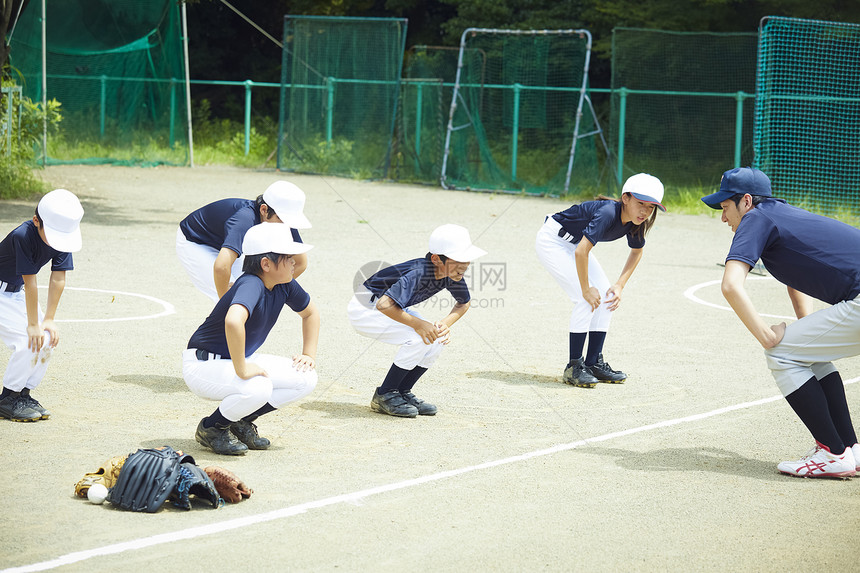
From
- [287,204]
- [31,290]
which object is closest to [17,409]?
[31,290]

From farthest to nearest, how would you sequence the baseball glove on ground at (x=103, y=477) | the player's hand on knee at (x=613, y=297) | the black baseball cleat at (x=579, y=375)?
the player's hand on knee at (x=613, y=297) → the black baseball cleat at (x=579, y=375) → the baseball glove on ground at (x=103, y=477)

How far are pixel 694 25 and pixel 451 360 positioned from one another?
65.0ft

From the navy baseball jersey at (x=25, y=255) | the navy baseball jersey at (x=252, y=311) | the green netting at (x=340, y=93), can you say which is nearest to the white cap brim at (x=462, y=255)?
the navy baseball jersey at (x=252, y=311)

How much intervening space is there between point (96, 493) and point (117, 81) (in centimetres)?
2175

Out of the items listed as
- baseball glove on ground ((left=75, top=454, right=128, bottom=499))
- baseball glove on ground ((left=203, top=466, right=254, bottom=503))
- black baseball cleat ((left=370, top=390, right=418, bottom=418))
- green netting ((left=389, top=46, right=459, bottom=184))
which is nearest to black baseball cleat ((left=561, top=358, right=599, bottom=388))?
black baseball cleat ((left=370, top=390, right=418, bottom=418))

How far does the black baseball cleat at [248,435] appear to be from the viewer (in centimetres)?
588

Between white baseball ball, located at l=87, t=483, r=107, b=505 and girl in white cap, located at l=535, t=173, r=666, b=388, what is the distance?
12.8 feet

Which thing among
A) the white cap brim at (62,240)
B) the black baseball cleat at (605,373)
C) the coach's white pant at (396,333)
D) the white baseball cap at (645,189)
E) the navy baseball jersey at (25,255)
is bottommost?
the black baseball cleat at (605,373)

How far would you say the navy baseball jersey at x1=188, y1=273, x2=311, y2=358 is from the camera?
560 centimetres

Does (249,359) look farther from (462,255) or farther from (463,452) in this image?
(462,255)

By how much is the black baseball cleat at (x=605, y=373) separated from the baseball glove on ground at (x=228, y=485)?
3575 mm

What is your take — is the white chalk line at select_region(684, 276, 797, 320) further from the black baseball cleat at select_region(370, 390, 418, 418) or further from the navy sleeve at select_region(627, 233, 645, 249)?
the black baseball cleat at select_region(370, 390, 418, 418)

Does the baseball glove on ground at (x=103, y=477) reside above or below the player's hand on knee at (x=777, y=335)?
below

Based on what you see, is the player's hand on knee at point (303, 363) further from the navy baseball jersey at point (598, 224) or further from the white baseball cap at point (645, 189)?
the white baseball cap at point (645, 189)
